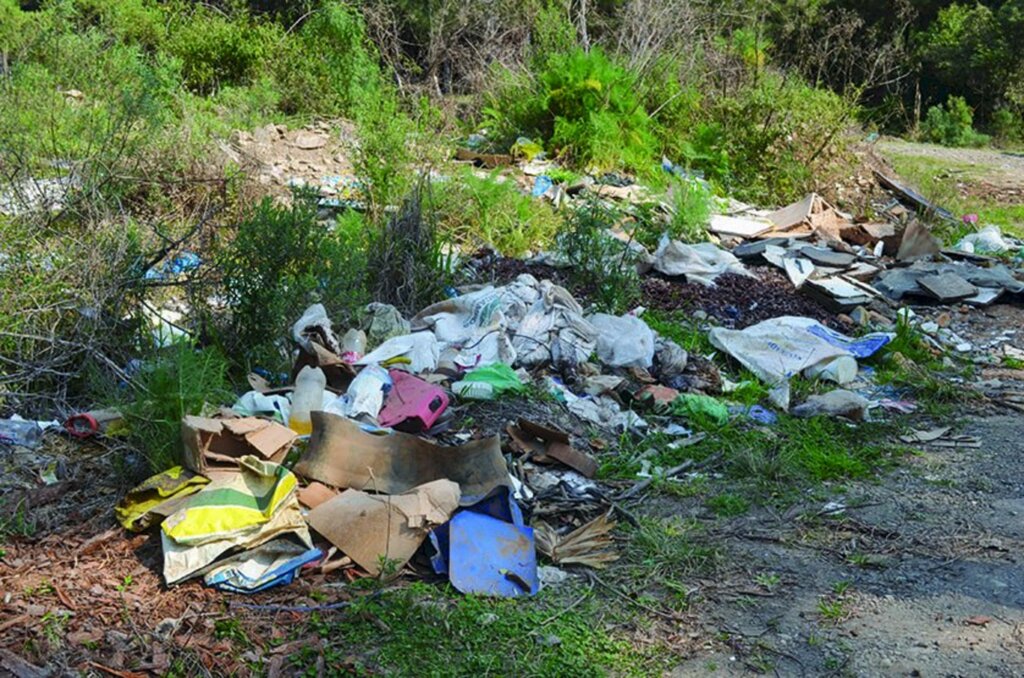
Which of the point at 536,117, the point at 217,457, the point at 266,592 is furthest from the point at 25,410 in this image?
the point at 536,117

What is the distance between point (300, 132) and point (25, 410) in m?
6.67

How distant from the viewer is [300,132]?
429 inches

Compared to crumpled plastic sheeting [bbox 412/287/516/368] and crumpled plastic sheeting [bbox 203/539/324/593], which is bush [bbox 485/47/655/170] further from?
crumpled plastic sheeting [bbox 203/539/324/593]

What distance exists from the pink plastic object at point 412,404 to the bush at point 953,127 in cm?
1476

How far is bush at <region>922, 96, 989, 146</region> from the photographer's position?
17297 mm

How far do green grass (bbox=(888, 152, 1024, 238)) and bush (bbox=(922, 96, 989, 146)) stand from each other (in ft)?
13.2

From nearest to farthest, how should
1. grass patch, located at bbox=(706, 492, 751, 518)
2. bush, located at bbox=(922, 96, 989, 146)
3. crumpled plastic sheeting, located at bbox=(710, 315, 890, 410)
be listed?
grass patch, located at bbox=(706, 492, 751, 518), crumpled plastic sheeting, located at bbox=(710, 315, 890, 410), bush, located at bbox=(922, 96, 989, 146)

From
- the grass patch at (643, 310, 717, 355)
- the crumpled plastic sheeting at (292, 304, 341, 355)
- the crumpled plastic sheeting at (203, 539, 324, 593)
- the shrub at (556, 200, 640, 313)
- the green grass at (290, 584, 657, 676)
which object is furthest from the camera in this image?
the shrub at (556, 200, 640, 313)

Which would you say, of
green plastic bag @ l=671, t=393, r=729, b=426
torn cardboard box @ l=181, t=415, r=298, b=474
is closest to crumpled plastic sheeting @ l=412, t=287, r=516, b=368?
green plastic bag @ l=671, t=393, r=729, b=426

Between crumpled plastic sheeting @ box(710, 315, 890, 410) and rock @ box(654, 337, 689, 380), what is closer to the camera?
rock @ box(654, 337, 689, 380)

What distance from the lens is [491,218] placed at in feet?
26.9

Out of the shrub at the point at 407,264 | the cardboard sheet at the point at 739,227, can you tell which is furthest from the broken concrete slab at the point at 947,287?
the shrub at the point at 407,264

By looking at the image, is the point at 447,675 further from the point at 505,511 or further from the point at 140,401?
the point at 140,401

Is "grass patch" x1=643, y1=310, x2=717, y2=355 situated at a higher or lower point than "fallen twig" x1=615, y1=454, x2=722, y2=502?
lower
